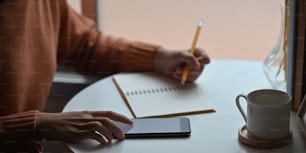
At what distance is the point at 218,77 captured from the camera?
3.43ft

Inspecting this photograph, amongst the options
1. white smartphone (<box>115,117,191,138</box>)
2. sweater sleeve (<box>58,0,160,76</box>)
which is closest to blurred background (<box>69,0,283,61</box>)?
sweater sleeve (<box>58,0,160,76</box>)

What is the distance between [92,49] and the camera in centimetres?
118

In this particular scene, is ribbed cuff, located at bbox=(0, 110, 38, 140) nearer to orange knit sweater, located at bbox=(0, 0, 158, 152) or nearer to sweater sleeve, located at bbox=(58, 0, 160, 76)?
orange knit sweater, located at bbox=(0, 0, 158, 152)

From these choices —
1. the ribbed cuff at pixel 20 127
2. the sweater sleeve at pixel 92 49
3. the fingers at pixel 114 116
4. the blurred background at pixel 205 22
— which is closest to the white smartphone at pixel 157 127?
the fingers at pixel 114 116

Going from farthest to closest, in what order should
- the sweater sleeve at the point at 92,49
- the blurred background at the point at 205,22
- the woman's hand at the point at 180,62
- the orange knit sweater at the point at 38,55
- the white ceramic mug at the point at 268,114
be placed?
1. the blurred background at the point at 205,22
2. the sweater sleeve at the point at 92,49
3. the woman's hand at the point at 180,62
4. the orange knit sweater at the point at 38,55
5. the white ceramic mug at the point at 268,114

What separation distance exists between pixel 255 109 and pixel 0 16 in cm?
48

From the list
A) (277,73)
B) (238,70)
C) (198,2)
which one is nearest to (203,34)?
(198,2)

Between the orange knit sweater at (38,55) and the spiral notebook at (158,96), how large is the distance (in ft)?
0.21

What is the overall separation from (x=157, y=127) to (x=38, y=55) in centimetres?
34

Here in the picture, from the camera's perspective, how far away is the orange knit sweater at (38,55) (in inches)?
34.3

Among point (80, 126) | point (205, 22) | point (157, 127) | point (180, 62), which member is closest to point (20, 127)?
point (80, 126)

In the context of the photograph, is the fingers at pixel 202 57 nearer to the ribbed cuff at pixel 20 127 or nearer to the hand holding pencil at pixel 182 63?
the hand holding pencil at pixel 182 63

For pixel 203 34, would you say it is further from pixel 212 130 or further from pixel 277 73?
pixel 212 130

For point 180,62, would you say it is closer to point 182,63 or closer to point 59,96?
point 182,63
